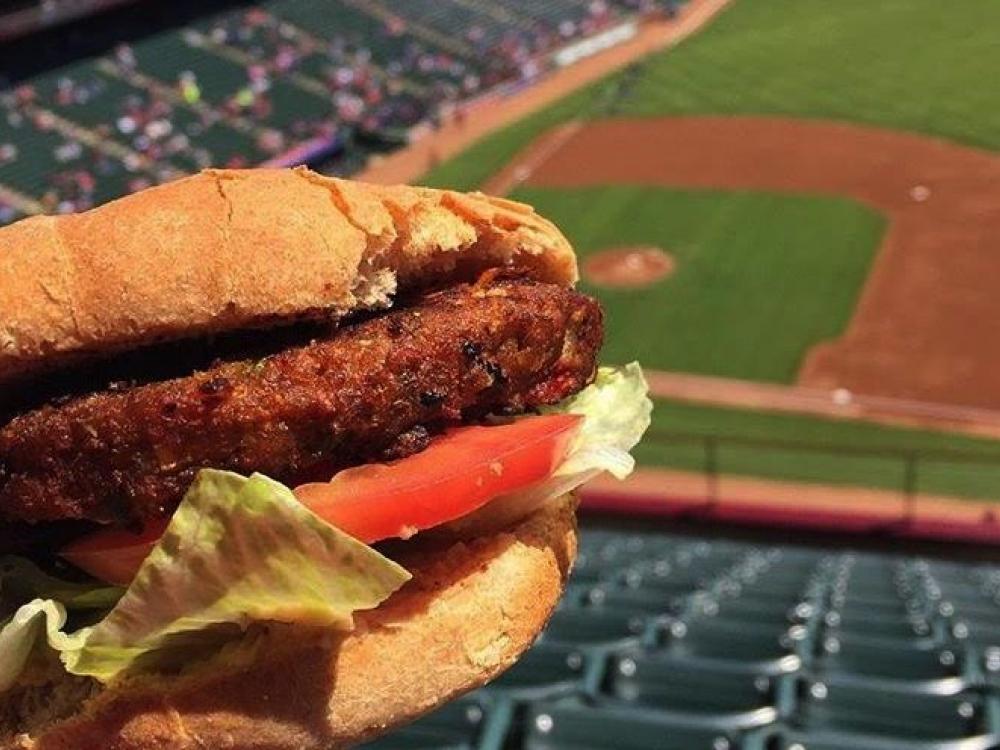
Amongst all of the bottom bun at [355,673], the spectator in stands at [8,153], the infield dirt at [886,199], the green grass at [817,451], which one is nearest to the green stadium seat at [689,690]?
the bottom bun at [355,673]

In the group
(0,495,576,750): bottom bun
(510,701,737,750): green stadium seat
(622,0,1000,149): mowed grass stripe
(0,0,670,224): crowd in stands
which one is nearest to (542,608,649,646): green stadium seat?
(510,701,737,750): green stadium seat

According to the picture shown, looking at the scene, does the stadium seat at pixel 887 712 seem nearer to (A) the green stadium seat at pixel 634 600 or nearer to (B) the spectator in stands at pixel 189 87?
(A) the green stadium seat at pixel 634 600

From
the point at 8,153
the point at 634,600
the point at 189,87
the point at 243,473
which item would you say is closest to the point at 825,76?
the point at 189,87

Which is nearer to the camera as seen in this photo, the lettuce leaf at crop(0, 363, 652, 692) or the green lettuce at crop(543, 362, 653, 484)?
the lettuce leaf at crop(0, 363, 652, 692)

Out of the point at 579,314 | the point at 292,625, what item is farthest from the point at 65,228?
the point at 579,314

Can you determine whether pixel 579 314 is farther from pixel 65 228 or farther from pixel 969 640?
pixel 969 640

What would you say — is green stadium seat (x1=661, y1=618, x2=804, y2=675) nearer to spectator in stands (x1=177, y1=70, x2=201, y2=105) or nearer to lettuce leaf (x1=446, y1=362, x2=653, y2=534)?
lettuce leaf (x1=446, y1=362, x2=653, y2=534)
